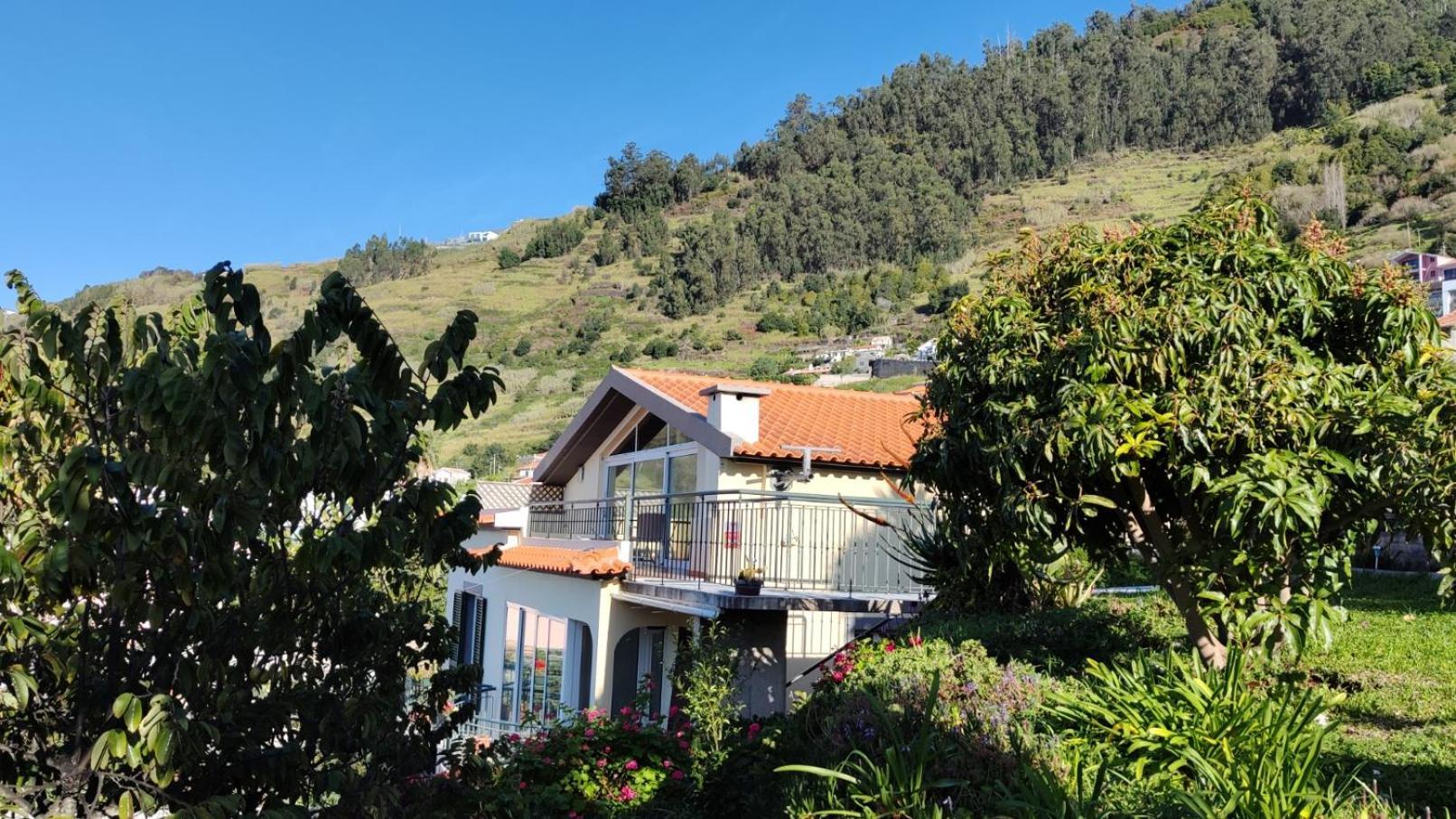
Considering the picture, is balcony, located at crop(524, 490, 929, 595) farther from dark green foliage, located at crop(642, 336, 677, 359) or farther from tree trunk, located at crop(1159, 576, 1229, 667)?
dark green foliage, located at crop(642, 336, 677, 359)

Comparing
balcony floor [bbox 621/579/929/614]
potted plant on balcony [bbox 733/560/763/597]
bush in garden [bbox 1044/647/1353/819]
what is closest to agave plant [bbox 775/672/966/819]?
bush in garden [bbox 1044/647/1353/819]

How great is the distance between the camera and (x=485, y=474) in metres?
52.1

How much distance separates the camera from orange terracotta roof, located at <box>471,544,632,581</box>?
1563 centimetres

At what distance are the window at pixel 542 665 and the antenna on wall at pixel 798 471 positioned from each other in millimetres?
4232

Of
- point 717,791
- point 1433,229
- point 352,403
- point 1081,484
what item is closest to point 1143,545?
point 1081,484

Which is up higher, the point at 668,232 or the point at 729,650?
the point at 668,232

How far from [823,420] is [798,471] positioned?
2.17 meters

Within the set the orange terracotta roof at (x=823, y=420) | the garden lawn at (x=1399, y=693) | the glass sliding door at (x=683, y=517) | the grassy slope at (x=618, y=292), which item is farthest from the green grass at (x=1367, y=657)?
the grassy slope at (x=618, y=292)

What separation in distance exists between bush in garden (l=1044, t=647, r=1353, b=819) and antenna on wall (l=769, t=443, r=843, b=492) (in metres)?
8.06

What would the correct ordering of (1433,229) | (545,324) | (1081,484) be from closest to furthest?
(1081,484) → (1433,229) → (545,324)

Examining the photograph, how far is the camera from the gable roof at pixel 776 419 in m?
15.9

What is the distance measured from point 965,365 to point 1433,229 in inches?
2034

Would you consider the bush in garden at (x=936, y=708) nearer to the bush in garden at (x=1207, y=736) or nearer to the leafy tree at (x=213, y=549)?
the bush in garden at (x=1207, y=736)

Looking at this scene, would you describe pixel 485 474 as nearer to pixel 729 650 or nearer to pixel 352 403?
pixel 729 650
